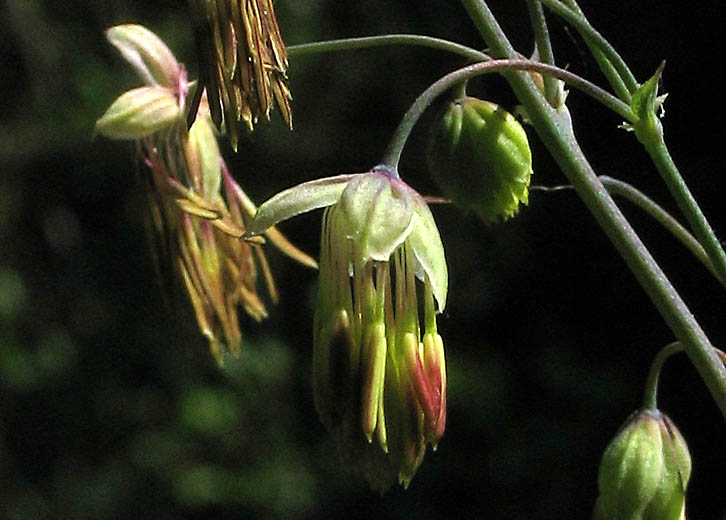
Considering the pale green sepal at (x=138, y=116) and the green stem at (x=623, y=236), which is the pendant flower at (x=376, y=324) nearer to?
the green stem at (x=623, y=236)

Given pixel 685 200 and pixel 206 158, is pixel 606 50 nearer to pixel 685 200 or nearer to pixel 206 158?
pixel 685 200

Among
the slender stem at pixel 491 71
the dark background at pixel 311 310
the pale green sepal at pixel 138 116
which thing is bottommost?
the dark background at pixel 311 310

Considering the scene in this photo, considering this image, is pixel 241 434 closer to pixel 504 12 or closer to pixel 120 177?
pixel 120 177

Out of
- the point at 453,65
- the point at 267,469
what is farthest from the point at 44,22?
the point at 267,469

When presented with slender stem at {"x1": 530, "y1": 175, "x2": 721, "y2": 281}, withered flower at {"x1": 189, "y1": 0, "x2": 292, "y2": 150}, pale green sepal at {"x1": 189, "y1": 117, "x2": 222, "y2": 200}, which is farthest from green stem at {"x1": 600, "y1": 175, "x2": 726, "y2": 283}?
pale green sepal at {"x1": 189, "y1": 117, "x2": 222, "y2": 200}

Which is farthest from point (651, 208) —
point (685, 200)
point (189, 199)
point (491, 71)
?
point (189, 199)

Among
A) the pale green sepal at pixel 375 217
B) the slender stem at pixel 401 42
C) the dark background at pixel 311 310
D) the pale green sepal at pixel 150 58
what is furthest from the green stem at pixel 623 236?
the dark background at pixel 311 310
